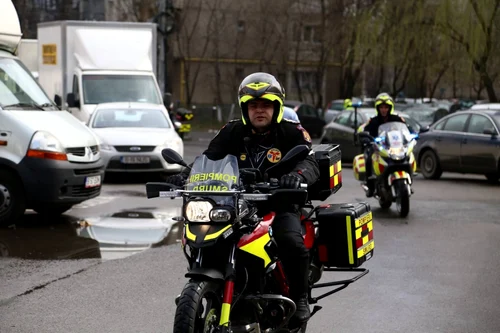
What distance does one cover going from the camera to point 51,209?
45.0 feet

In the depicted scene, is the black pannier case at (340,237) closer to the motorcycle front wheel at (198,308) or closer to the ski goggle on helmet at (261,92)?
the ski goggle on helmet at (261,92)

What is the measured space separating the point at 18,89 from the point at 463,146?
35.7 ft

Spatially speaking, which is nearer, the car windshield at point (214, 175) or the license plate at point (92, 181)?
the car windshield at point (214, 175)

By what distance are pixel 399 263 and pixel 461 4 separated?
22703mm

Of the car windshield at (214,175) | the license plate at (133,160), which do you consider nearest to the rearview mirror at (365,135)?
the license plate at (133,160)

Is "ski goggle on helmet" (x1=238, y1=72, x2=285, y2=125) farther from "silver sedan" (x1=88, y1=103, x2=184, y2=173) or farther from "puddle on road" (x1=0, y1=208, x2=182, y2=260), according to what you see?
"silver sedan" (x1=88, y1=103, x2=184, y2=173)

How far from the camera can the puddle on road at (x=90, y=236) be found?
10664 millimetres

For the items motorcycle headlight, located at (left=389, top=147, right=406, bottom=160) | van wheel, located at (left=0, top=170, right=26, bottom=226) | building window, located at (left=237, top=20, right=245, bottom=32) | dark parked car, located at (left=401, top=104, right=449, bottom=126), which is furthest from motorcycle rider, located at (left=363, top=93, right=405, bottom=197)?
building window, located at (left=237, top=20, right=245, bottom=32)

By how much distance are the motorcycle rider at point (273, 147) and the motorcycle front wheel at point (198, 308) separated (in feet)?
2.43

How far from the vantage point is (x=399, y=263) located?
33.5 feet

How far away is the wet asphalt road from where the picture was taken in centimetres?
755

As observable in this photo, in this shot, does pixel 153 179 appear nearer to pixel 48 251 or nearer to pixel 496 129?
pixel 496 129

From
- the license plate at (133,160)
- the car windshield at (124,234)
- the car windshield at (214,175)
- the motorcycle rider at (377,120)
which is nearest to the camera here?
the car windshield at (214,175)

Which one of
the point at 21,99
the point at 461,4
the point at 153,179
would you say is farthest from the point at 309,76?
the point at 21,99
